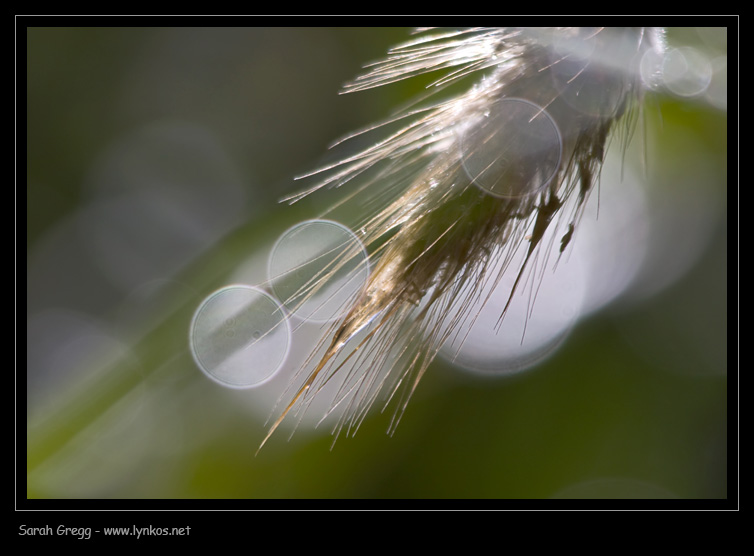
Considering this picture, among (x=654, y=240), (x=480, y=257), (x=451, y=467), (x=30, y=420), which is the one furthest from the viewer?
(x=654, y=240)

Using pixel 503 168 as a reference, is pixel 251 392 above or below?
below

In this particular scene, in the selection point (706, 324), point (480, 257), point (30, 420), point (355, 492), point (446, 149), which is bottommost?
point (355, 492)

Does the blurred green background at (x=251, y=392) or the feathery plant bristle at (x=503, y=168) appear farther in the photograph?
the blurred green background at (x=251, y=392)

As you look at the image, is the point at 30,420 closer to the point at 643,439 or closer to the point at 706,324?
the point at 643,439

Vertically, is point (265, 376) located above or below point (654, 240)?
below

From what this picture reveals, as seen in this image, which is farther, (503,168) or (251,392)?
(251,392)

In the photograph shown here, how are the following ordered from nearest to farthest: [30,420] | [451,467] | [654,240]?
[30,420] → [451,467] → [654,240]

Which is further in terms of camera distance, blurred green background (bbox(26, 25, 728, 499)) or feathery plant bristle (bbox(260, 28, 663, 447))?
blurred green background (bbox(26, 25, 728, 499))

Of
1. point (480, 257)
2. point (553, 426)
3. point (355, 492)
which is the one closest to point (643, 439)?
point (553, 426)
